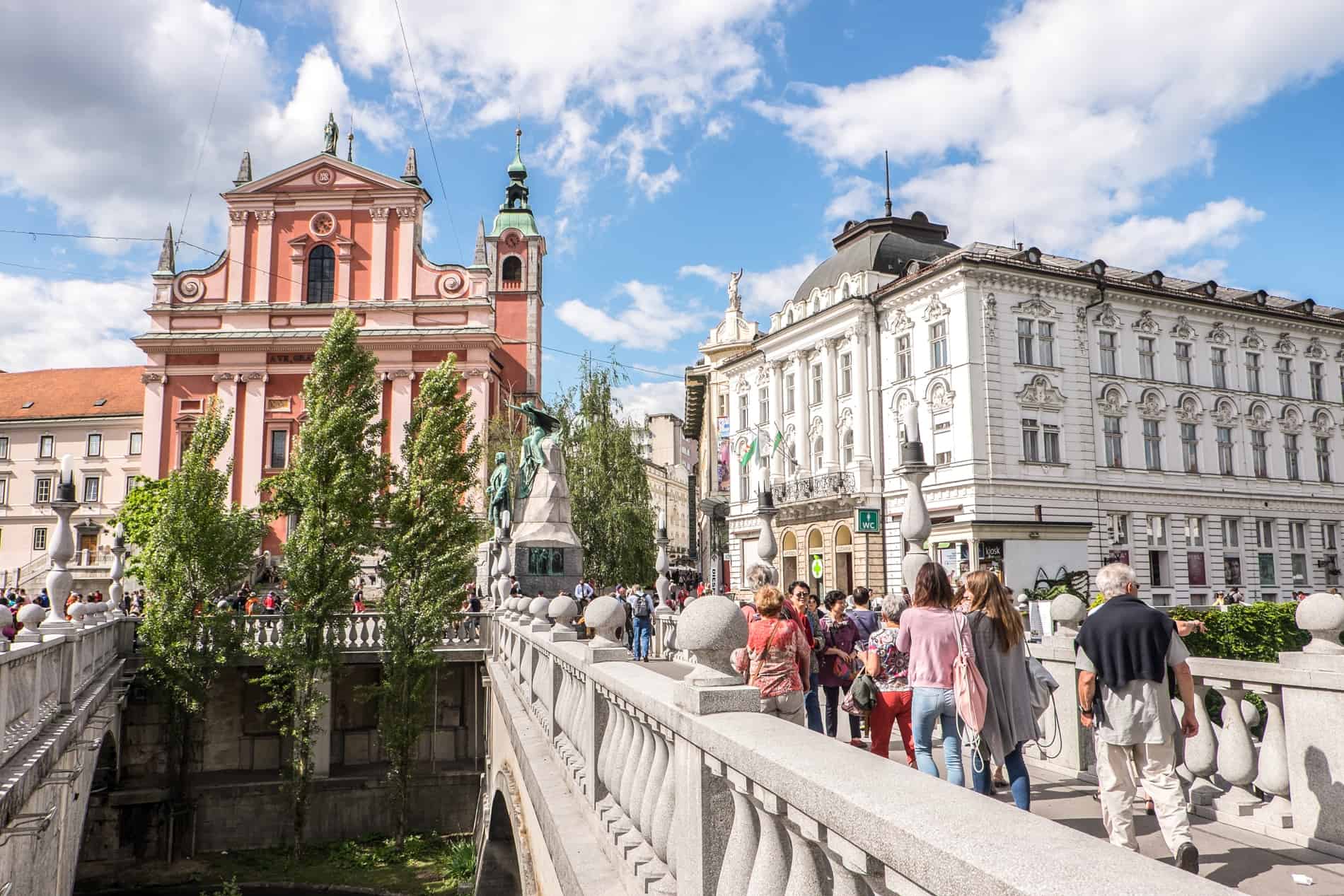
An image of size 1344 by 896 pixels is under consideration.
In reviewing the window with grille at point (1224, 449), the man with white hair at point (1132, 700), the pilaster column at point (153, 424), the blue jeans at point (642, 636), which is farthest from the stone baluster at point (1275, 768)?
the pilaster column at point (153, 424)

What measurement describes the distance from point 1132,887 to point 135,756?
85.7 ft

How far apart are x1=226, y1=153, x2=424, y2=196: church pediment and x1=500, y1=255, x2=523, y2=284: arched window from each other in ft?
51.9

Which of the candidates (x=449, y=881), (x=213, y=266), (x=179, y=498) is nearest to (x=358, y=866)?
(x=449, y=881)

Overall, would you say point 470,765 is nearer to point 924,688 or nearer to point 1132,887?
point 924,688

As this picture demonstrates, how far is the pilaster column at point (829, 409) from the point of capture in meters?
39.6

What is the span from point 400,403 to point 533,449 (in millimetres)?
20782

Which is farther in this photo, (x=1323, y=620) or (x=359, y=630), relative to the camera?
(x=359, y=630)

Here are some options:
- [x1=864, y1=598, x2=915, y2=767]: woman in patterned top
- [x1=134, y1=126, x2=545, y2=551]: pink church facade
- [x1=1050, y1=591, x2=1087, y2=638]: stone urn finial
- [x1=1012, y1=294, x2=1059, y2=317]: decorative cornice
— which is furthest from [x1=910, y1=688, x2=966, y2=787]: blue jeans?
[x1=134, y1=126, x2=545, y2=551]: pink church facade

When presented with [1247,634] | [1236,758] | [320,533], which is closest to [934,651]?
[1236,758]

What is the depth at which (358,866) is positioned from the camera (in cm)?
2181

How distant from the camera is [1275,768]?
19.9 ft

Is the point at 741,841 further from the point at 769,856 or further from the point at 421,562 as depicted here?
the point at 421,562

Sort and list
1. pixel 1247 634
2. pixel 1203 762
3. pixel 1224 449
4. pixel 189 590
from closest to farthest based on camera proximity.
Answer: pixel 1203 762 < pixel 1247 634 < pixel 189 590 < pixel 1224 449

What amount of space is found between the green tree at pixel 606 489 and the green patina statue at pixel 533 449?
25.2 ft
